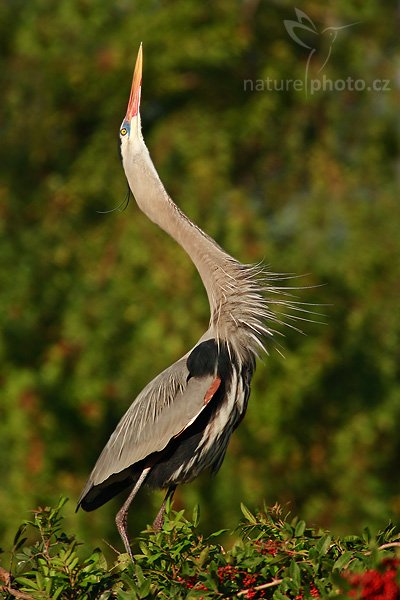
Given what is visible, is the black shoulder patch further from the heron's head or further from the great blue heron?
the heron's head

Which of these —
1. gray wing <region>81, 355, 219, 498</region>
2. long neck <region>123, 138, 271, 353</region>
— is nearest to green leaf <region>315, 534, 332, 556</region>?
gray wing <region>81, 355, 219, 498</region>

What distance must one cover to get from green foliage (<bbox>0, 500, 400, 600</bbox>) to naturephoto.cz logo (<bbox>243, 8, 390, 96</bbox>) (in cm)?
741

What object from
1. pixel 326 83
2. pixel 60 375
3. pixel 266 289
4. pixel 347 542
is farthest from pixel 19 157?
pixel 347 542

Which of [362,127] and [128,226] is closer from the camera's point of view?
[128,226]

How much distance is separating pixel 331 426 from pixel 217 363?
4.92m

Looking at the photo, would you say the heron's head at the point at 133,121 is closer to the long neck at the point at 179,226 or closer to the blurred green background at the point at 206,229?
the long neck at the point at 179,226

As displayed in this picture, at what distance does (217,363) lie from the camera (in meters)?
4.91

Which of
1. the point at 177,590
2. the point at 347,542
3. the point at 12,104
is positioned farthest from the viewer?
the point at 12,104

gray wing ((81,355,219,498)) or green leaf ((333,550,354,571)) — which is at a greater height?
green leaf ((333,550,354,571))

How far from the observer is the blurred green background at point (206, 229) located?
899 centimetres

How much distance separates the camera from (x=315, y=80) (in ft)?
34.4

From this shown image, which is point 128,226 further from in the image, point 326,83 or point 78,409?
point 326,83

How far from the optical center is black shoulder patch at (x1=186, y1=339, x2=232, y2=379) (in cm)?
491

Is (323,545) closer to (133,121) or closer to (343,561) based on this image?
(343,561)
